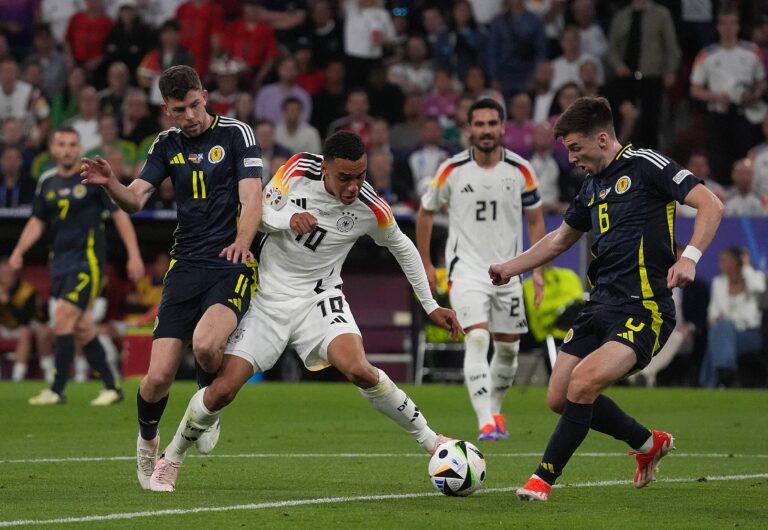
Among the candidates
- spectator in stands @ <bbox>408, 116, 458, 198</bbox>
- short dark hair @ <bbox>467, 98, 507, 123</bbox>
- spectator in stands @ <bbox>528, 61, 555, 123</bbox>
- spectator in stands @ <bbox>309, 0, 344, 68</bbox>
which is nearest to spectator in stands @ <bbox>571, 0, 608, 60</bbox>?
spectator in stands @ <bbox>528, 61, 555, 123</bbox>

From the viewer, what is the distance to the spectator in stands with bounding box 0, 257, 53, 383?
20.7 meters

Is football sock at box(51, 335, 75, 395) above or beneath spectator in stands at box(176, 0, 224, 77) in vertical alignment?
beneath

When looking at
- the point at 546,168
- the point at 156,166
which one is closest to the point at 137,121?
the point at 546,168

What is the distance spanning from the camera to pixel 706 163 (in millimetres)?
19812

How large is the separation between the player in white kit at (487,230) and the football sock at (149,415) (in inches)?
162

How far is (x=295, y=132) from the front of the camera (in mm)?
21875

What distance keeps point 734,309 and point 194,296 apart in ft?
36.7

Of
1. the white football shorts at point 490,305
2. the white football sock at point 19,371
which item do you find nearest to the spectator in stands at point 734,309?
the white football shorts at point 490,305

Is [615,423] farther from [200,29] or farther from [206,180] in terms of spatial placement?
[200,29]

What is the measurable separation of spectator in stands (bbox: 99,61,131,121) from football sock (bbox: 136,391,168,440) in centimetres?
1467

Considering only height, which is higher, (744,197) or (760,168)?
(760,168)

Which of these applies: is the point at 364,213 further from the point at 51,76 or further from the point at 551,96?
the point at 51,76

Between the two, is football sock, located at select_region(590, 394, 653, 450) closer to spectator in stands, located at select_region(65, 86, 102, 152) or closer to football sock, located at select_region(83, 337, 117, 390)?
football sock, located at select_region(83, 337, 117, 390)

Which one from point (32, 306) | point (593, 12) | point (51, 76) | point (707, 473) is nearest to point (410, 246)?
point (707, 473)
